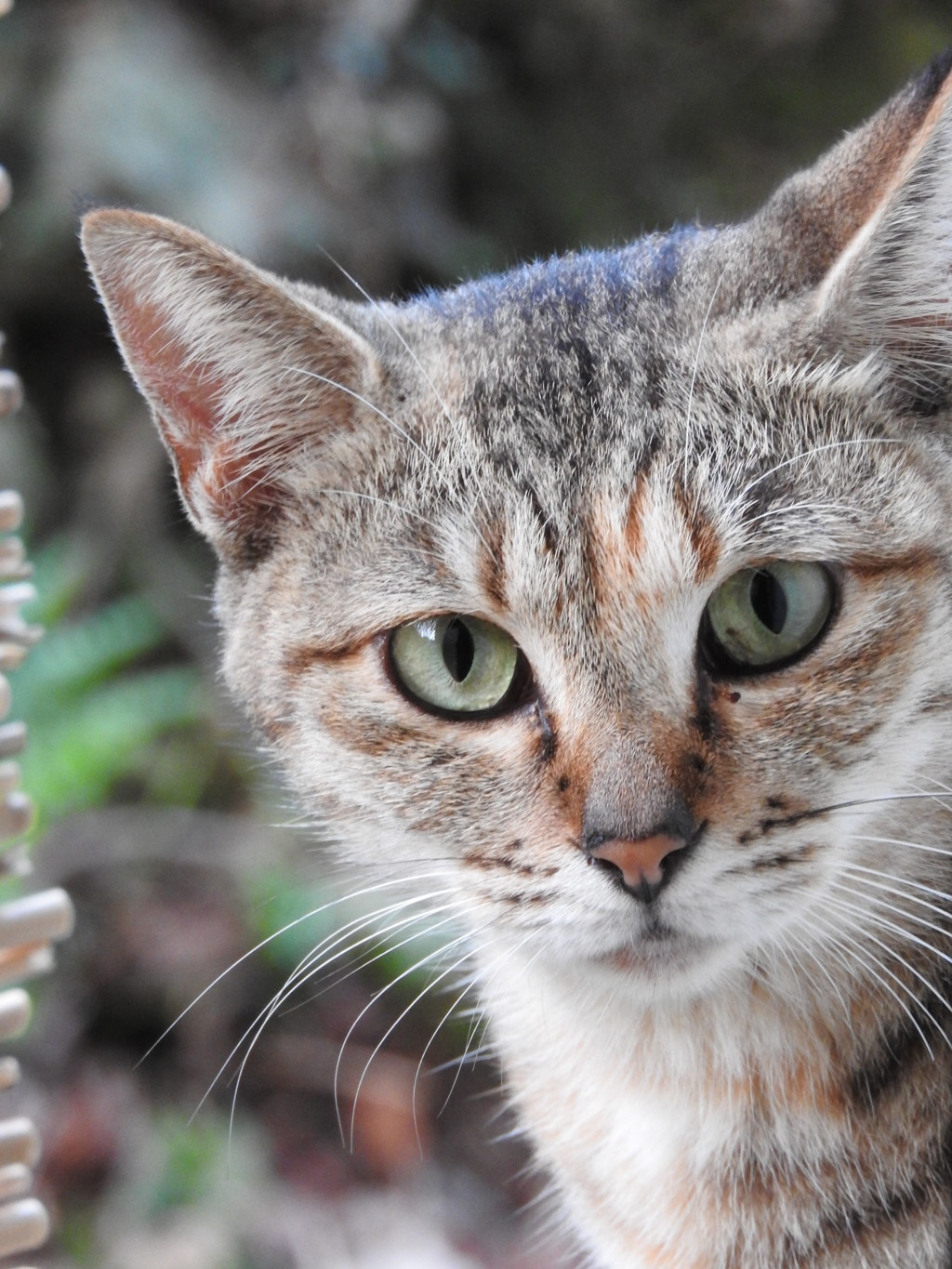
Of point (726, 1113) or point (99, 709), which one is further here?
point (99, 709)

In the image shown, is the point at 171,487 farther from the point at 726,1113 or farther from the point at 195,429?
the point at 726,1113

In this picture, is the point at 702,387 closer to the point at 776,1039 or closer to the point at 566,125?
the point at 776,1039

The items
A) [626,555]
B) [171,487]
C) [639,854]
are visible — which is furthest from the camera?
[171,487]

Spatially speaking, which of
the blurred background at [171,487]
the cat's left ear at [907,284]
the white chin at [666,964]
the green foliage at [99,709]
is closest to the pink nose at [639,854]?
the white chin at [666,964]

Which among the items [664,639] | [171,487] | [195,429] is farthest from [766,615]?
[171,487]

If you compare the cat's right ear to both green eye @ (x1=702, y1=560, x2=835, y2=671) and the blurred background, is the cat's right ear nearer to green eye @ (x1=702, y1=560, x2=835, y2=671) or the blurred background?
green eye @ (x1=702, y1=560, x2=835, y2=671)

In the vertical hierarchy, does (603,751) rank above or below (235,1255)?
above

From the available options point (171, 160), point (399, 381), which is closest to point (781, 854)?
point (399, 381)
